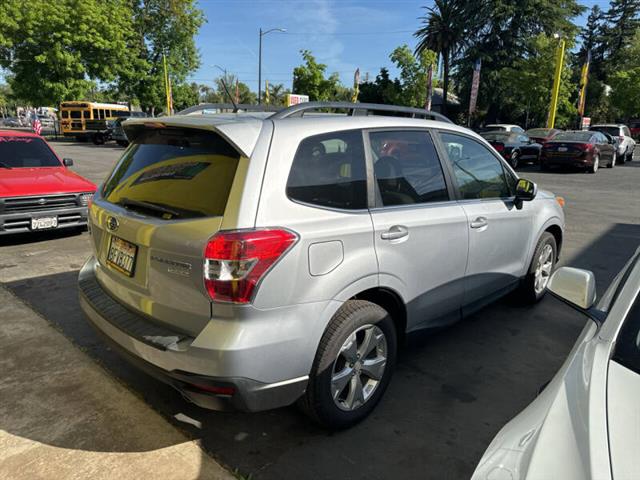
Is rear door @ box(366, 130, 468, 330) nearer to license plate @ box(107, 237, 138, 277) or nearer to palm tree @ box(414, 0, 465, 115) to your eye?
license plate @ box(107, 237, 138, 277)

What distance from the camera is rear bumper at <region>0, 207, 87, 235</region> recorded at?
6.22 m

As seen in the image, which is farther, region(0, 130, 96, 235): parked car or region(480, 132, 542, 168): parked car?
region(480, 132, 542, 168): parked car

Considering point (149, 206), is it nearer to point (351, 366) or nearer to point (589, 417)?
point (351, 366)

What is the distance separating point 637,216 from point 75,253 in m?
10.3

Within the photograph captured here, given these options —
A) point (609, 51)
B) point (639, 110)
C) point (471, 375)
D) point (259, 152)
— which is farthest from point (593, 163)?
point (609, 51)

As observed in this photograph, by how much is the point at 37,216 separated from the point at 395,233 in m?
5.63

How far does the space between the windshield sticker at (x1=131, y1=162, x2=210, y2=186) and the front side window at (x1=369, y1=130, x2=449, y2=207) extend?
1.03 meters

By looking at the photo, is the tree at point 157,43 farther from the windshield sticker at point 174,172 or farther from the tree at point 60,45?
the windshield sticker at point 174,172

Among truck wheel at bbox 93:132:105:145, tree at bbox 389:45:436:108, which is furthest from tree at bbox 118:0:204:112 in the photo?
tree at bbox 389:45:436:108

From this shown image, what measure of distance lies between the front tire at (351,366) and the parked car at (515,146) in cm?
1712

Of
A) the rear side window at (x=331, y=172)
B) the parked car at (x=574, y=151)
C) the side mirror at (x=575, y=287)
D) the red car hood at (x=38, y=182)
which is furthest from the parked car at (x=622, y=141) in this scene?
the side mirror at (x=575, y=287)

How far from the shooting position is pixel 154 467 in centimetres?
244

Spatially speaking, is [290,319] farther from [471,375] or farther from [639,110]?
[639,110]

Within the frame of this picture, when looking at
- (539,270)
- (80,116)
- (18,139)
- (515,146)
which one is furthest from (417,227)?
(80,116)
